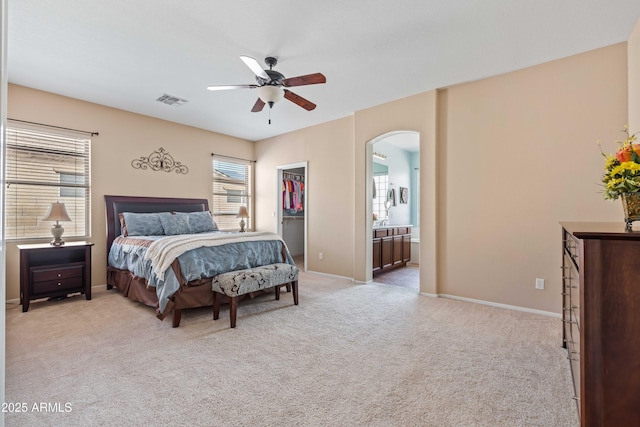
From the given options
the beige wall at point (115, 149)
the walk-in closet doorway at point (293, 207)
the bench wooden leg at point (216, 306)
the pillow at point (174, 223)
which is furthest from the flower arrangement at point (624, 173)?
the beige wall at point (115, 149)

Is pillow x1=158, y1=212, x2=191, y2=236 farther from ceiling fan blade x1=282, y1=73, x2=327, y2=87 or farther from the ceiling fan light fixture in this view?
ceiling fan blade x1=282, y1=73, x2=327, y2=87

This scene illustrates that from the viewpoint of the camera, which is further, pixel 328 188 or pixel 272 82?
pixel 328 188

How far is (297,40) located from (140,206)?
3565 mm

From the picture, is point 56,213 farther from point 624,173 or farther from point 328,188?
point 624,173

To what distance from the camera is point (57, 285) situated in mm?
3527

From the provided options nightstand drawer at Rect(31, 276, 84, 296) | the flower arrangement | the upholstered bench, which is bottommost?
nightstand drawer at Rect(31, 276, 84, 296)

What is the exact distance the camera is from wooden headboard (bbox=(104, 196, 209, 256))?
4.34m

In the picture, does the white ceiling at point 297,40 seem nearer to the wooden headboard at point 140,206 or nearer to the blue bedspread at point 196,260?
the wooden headboard at point 140,206

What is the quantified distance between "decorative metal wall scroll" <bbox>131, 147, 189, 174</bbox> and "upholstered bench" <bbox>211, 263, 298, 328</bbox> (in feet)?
9.21

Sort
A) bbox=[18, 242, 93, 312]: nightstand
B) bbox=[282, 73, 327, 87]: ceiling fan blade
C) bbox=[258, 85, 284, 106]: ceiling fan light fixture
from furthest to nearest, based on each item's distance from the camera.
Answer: bbox=[18, 242, 93, 312]: nightstand, bbox=[258, 85, 284, 106]: ceiling fan light fixture, bbox=[282, 73, 327, 87]: ceiling fan blade

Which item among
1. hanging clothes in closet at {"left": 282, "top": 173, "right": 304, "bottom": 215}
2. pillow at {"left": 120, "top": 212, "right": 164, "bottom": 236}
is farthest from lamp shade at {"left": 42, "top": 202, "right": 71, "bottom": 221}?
hanging clothes in closet at {"left": 282, "top": 173, "right": 304, "bottom": 215}

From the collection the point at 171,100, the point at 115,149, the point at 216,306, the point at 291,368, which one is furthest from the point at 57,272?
the point at 291,368

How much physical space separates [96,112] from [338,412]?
4937mm

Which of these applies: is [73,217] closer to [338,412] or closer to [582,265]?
[338,412]
